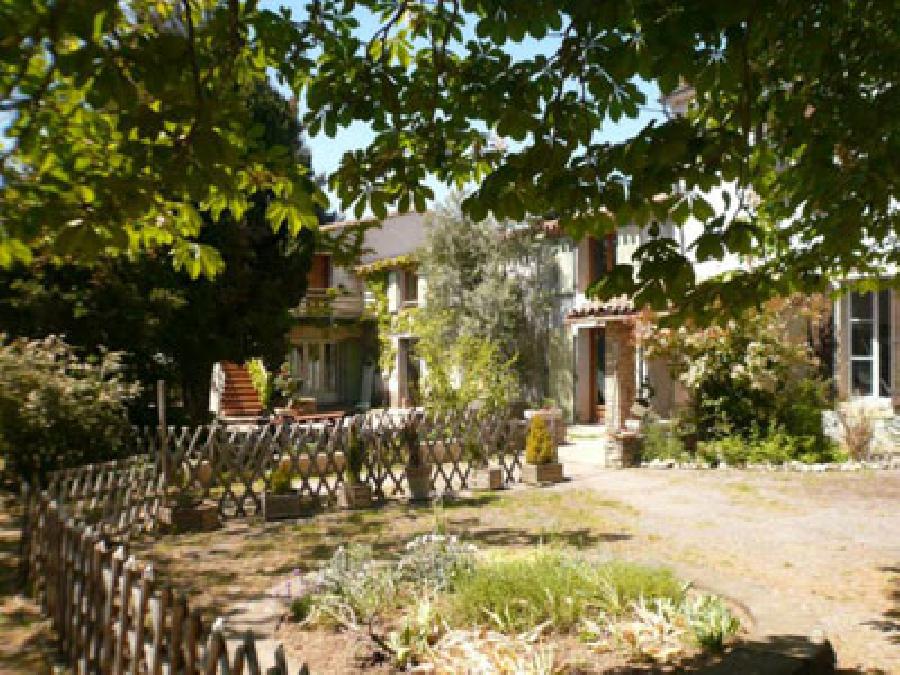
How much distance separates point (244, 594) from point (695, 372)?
10.7 m

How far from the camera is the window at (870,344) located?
15.7m

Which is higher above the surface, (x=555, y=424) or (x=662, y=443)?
(x=555, y=424)

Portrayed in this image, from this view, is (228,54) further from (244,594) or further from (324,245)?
(244,594)

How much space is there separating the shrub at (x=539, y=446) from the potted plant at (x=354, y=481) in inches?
126

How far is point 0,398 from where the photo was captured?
367 inches

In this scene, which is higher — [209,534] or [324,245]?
[324,245]

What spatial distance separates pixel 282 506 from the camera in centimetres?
1070

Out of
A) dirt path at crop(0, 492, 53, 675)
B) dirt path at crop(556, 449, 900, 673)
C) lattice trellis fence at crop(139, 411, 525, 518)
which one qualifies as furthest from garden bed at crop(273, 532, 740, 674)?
lattice trellis fence at crop(139, 411, 525, 518)

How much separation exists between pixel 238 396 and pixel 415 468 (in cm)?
1787

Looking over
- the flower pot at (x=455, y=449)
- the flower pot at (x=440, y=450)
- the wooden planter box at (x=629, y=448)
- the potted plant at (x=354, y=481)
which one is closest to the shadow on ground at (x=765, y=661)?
the potted plant at (x=354, y=481)

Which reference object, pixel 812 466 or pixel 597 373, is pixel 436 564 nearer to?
pixel 812 466

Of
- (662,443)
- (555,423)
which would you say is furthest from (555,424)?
(662,443)

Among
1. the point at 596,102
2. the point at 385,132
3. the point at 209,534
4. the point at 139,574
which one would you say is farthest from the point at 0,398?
the point at 596,102

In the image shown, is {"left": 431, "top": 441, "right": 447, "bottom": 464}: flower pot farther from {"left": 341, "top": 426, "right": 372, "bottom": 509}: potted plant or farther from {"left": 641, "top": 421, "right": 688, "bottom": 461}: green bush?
{"left": 641, "top": 421, "right": 688, "bottom": 461}: green bush
